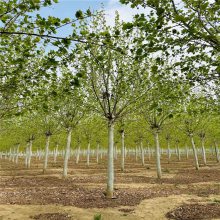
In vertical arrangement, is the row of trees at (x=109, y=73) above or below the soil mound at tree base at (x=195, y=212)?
above

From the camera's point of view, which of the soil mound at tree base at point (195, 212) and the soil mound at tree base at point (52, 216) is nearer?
the soil mound at tree base at point (52, 216)

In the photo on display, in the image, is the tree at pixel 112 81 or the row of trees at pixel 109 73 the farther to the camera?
the tree at pixel 112 81

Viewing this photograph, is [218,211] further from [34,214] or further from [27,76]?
[27,76]

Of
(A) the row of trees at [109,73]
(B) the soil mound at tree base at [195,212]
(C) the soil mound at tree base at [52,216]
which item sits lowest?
(C) the soil mound at tree base at [52,216]

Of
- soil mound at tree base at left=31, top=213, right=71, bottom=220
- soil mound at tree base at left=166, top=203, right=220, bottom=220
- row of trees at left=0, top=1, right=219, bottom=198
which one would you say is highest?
row of trees at left=0, top=1, right=219, bottom=198

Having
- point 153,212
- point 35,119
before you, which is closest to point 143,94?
point 153,212

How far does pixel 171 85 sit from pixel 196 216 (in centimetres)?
613

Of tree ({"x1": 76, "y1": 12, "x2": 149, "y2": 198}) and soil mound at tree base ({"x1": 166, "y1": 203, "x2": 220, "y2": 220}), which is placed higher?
tree ({"x1": 76, "y1": 12, "x2": 149, "y2": 198})

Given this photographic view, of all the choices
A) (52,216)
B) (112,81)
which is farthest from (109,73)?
(52,216)

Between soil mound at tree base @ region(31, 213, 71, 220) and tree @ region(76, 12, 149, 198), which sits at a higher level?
tree @ region(76, 12, 149, 198)

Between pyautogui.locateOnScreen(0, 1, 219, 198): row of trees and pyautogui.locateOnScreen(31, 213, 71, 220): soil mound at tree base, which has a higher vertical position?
pyautogui.locateOnScreen(0, 1, 219, 198): row of trees

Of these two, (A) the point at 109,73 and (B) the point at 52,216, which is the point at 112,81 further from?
(B) the point at 52,216

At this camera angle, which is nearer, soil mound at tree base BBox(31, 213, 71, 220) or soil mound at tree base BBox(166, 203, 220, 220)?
soil mound at tree base BBox(31, 213, 71, 220)

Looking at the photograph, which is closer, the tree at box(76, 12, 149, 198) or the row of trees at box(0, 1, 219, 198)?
the row of trees at box(0, 1, 219, 198)
